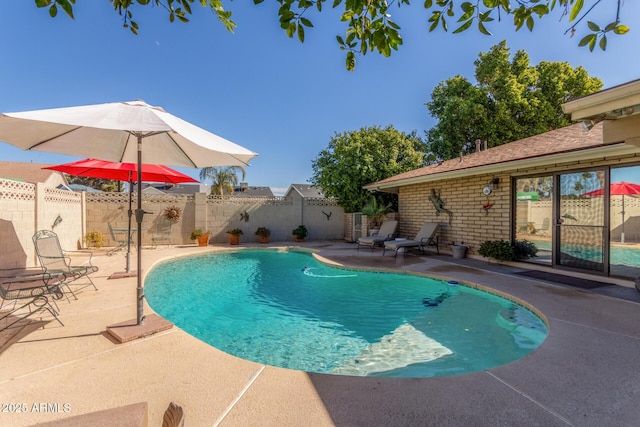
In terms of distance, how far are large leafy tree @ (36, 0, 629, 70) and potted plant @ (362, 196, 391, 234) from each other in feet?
39.0

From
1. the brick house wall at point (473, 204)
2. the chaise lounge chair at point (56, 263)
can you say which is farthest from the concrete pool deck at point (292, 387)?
the brick house wall at point (473, 204)

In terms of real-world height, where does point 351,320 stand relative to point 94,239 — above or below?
below

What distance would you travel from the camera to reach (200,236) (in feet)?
46.1

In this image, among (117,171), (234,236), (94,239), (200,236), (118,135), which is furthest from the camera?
(234,236)

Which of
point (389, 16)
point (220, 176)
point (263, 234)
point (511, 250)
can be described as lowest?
point (263, 234)

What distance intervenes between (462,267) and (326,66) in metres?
8.77

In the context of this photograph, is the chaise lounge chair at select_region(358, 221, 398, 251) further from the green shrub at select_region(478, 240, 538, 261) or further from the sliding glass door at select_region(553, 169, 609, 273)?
the sliding glass door at select_region(553, 169, 609, 273)

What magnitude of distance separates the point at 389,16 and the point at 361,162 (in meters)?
13.1

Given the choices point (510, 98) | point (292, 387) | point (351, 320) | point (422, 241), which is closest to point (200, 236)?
point (422, 241)

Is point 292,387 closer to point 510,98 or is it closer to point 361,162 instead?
point 361,162

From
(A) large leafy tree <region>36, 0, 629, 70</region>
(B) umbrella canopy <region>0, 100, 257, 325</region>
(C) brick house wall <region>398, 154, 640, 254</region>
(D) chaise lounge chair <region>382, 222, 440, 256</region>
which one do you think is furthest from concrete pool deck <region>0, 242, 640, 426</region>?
(D) chaise lounge chair <region>382, 222, 440, 256</region>

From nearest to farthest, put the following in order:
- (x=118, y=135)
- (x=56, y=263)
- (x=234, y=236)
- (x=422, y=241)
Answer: (x=118, y=135) → (x=56, y=263) → (x=422, y=241) → (x=234, y=236)

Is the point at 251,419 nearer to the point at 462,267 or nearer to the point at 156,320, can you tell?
the point at 156,320

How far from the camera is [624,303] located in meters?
5.01
